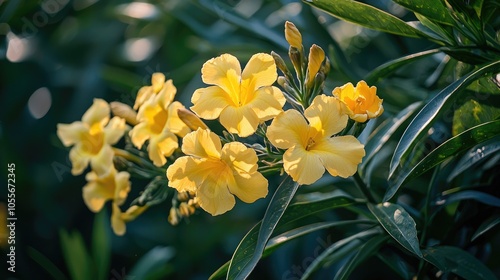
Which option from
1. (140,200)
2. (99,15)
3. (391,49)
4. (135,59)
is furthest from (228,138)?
(99,15)

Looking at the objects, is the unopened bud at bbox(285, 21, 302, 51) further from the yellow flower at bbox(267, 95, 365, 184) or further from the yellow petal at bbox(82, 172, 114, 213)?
the yellow petal at bbox(82, 172, 114, 213)

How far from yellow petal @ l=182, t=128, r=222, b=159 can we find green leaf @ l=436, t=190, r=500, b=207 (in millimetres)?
423

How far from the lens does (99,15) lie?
224 centimetres

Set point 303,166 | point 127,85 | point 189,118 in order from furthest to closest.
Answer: point 127,85
point 189,118
point 303,166

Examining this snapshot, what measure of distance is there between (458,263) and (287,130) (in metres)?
0.35

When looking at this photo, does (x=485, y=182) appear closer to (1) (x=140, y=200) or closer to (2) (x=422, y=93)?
(2) (x=422, y=93)

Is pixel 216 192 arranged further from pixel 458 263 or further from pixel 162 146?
pixel 458 263

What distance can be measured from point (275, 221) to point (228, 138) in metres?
0.16

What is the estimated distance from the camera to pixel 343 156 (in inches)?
34.7

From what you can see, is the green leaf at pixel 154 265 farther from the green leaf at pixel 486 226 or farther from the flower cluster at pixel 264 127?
the green leaf at pixel 486 226

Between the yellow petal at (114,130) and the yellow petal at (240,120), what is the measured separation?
0.36 m

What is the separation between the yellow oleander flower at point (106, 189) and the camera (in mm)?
1214

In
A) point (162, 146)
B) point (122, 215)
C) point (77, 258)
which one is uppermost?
point (162, 146)

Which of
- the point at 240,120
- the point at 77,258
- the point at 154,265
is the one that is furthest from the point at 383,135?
the point at 77,258
